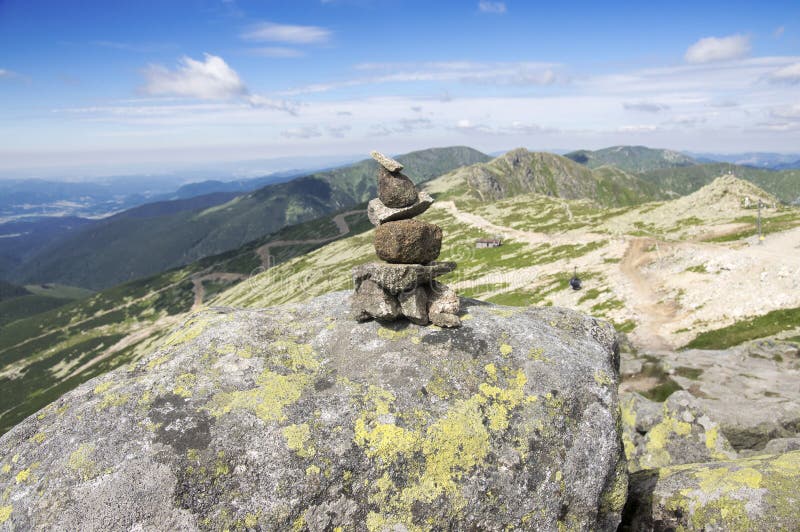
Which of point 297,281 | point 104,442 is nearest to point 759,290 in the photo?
point 104,442

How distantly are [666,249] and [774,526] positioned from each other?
249ft

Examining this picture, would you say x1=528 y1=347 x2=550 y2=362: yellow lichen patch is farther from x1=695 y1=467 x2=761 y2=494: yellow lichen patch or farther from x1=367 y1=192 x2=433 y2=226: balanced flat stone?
x1=367 y1=192 x2=433 y2=226: balanced flat stone

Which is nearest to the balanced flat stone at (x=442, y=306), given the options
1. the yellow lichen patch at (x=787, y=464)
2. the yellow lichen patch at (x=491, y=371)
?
the yellow lichen patch at (x=491, y=371)

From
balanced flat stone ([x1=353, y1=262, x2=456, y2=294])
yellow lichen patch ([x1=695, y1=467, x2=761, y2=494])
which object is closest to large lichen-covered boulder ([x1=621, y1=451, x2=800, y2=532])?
yellow lichen patch ([x1=695, y1=467, x2=761, y2=494])

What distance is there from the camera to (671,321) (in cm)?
5397

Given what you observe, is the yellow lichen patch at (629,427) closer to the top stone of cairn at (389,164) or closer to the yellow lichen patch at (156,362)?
the top stone of cairn at (389,164)

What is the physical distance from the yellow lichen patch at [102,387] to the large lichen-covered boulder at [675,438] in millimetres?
20036

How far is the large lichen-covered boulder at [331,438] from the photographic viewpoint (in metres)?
8.48

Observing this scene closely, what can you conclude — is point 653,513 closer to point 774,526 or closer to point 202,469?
point 774,526

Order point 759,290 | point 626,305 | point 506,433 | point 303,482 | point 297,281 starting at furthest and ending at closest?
point 297,281
point 626,305
point 759,290
point 506,433
point 303,482

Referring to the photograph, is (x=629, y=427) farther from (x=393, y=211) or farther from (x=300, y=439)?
(x=300, y=439)

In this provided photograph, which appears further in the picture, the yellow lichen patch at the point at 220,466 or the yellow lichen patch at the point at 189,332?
the yellow lichen patch at the point at 189,332

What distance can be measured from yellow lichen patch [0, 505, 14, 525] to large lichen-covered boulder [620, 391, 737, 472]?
20.9 metres

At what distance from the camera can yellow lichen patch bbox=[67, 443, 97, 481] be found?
8484 mm
